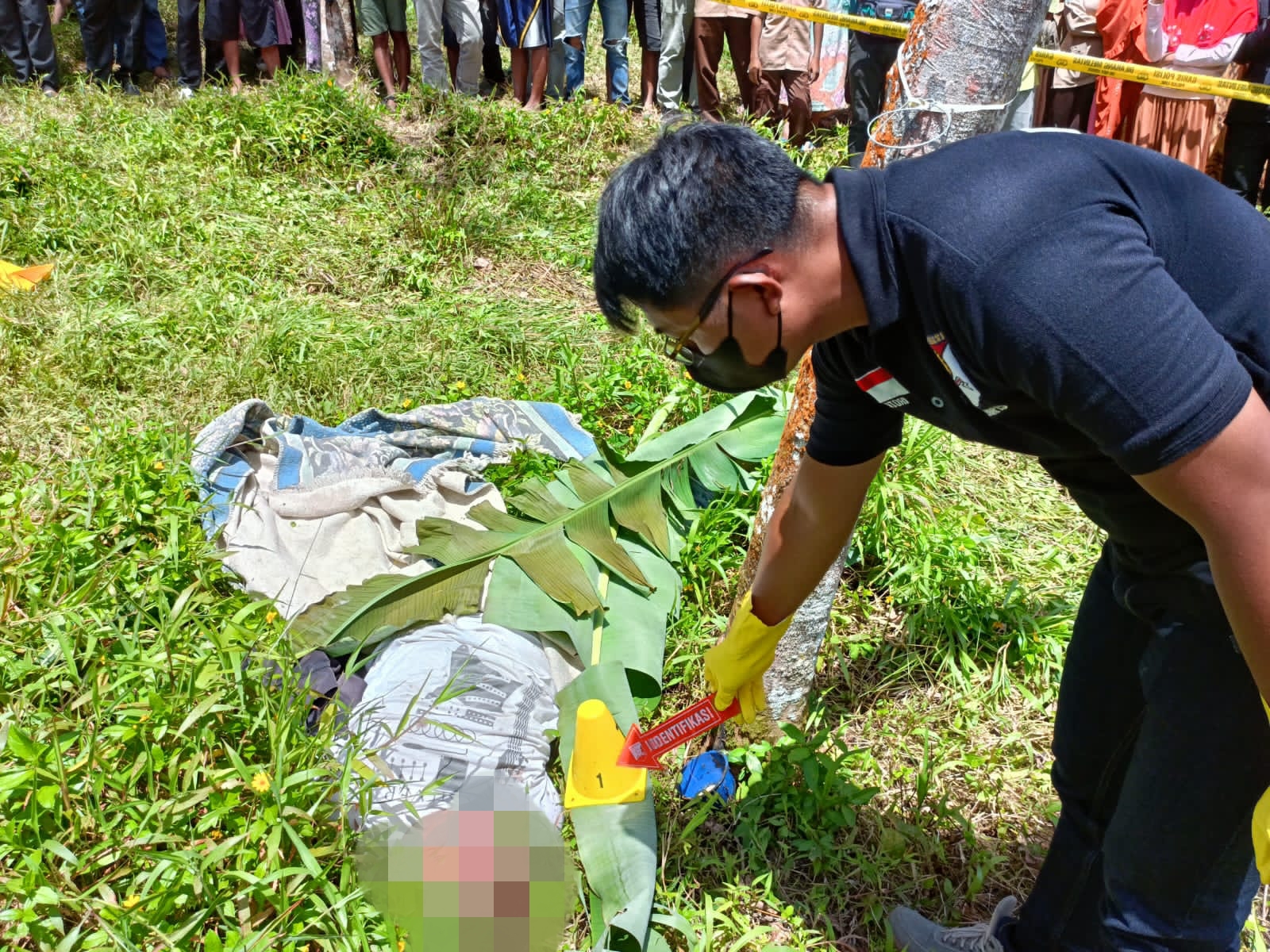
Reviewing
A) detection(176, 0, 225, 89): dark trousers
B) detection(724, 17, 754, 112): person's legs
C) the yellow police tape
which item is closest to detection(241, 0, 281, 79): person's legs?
detection(176, 0, 225, 89): dark trousers

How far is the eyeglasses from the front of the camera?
1307mm

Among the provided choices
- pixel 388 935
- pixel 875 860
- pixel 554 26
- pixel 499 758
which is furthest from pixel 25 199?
pixel 875 860

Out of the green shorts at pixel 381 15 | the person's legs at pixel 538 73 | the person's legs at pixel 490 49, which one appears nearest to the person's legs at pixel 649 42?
the person's legs at pixel 538 73

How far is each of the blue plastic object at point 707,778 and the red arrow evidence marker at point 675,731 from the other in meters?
0.29

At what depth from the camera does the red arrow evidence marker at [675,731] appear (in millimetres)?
2070

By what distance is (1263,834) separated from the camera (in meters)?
1.33

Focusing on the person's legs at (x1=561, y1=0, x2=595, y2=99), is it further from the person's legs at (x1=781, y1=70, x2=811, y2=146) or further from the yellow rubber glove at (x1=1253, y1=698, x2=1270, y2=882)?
the yellow rubber glove at (x1=1253, y1=698, x2=1270, y2=882)

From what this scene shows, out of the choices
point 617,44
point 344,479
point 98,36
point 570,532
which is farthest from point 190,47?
point 570,532

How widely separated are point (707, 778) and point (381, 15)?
21.1 ft

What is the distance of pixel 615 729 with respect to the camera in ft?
7.55

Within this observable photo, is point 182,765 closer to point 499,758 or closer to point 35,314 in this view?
point 499,758

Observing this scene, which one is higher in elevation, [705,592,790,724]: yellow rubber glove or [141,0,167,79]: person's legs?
[141,0,167,79]: person's legs

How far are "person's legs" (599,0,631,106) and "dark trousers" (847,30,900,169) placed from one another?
74.3 inches

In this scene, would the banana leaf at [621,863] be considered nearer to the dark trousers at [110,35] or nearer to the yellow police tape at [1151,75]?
the yellow police tape at [1151,75]
